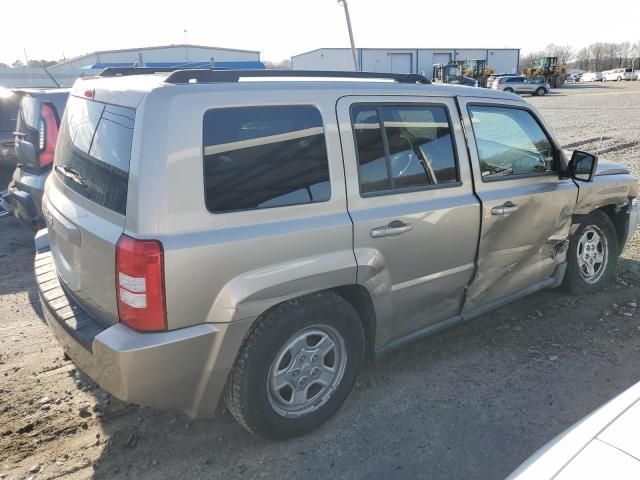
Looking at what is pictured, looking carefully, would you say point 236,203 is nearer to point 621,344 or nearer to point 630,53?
point 621,344

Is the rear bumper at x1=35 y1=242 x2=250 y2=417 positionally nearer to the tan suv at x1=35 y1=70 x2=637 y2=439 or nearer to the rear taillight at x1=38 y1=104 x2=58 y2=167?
the tan suv at x1=35 y1=70 x2=637 y2=439

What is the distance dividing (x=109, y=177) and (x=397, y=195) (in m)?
1.56

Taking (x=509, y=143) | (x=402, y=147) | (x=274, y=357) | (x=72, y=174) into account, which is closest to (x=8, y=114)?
(x=72, y=174)

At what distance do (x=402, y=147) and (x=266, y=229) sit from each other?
43.0 inches

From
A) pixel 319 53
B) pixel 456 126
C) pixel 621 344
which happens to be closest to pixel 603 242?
pixel 621 344

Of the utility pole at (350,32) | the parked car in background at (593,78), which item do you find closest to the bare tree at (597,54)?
the parked car in background at (593,78)

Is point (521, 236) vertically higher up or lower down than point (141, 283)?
lower down

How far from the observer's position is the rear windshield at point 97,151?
2.37 m

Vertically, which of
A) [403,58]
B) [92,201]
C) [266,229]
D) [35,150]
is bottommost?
[266,229]

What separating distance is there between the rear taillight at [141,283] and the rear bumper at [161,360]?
67 millimetres

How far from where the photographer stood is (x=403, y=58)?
65.2 meters

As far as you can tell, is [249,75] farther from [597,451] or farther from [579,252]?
[579,252]

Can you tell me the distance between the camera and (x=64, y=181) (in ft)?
9.88

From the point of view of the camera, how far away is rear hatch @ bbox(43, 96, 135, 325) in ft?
7.79
